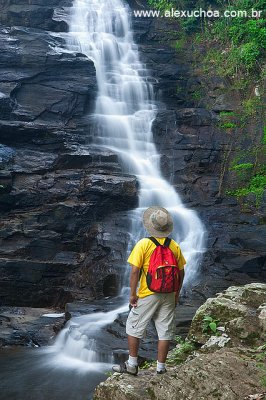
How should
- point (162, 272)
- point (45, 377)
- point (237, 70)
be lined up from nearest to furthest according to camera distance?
point (162, 272) < point (45, 377) < point (237, 70)

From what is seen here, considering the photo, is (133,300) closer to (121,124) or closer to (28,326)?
(28,326)

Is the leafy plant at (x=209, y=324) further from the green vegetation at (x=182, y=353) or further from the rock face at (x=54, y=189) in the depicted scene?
the rock face at (x=54, y=189)

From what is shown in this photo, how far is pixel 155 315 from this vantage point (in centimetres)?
453

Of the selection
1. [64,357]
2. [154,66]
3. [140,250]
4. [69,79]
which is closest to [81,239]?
[64,357]

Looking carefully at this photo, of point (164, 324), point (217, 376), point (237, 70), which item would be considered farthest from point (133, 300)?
point (237, 70)

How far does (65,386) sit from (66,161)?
30.7 ft

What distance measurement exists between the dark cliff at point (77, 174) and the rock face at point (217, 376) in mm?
6627

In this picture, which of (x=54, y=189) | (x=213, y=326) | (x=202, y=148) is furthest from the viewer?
(x=202, y=148)

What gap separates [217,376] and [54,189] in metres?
11.5

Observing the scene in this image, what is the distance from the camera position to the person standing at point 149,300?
4395 millimetres

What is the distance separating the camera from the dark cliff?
13.2 metres

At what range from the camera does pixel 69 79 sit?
19203mm

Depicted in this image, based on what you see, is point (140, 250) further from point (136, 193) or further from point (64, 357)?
point (136, 193)

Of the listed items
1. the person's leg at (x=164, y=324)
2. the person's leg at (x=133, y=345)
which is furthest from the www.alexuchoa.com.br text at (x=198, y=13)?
the person's leg at (x=133, y=345)
